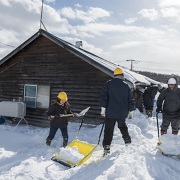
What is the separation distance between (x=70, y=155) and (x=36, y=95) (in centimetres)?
708

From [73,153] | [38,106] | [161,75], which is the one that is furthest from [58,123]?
[161,75]

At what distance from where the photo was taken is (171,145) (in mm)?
5906

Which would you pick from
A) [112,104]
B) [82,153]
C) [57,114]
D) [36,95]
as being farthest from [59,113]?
[36,95]

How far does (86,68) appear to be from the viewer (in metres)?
11.0

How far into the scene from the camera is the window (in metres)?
12.0

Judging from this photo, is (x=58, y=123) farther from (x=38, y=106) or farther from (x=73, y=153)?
(x=38, y=106)

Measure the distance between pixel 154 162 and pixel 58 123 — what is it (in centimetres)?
300

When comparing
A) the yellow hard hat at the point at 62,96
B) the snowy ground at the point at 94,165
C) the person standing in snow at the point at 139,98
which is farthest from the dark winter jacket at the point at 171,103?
the person standing in snow at the point at 139,98

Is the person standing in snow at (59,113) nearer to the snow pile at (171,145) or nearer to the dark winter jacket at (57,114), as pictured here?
the dark winter jacket at (57,114)

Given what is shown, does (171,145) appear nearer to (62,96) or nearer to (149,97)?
(62,96)

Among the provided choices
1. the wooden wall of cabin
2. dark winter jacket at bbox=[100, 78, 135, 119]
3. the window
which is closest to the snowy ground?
dark winter jacket at bbox=[100, 78, 135, 119]

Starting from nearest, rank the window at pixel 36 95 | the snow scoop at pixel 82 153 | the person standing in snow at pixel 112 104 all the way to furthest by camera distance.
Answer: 1. the snow scoop at pixel 82 153
2. the person standing in snow at pixel 112 104
3. the window at pixel 36 95

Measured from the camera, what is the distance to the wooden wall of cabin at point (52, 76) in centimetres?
1083

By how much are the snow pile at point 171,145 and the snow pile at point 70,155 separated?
75.1 inches
